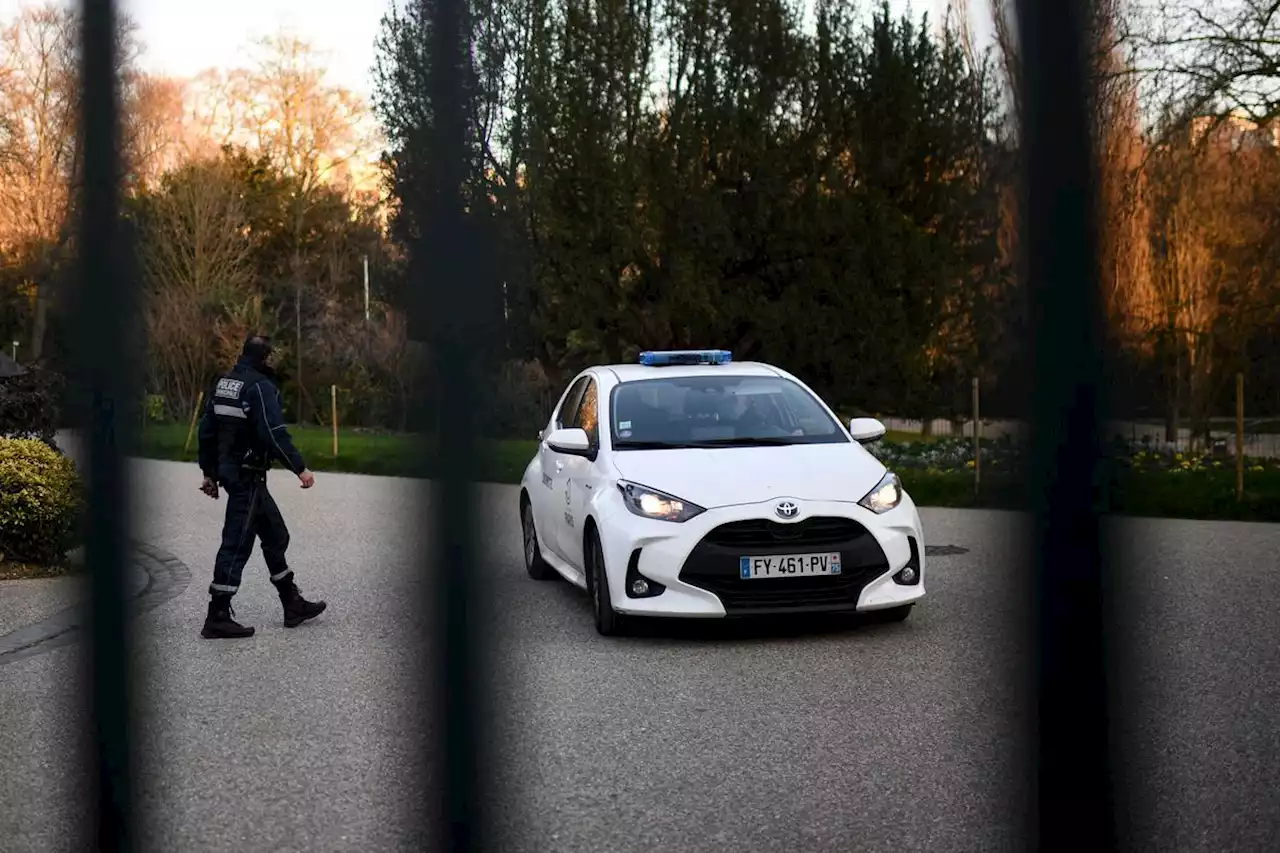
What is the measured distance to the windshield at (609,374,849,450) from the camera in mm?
8672

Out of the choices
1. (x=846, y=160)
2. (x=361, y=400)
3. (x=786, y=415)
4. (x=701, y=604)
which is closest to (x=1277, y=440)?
(x=846, y=160)

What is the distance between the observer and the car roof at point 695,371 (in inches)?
358

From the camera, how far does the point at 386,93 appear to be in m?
1.24

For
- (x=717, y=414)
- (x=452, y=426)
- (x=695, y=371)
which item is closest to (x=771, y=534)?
(x=717, y=414)

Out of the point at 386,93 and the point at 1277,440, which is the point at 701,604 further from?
the point at 1277,440

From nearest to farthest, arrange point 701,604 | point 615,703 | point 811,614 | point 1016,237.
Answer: point 1016,237, point 615,703, point 701,604, point 811,614

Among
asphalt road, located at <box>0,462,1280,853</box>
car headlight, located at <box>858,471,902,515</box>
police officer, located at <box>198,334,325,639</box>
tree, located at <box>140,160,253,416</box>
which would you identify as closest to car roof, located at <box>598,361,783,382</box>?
car headlight, located at <box>858,471,902,515</box>

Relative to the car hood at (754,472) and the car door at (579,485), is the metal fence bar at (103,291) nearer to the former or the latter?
the car hood at (754,472)

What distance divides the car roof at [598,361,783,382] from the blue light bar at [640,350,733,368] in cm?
8

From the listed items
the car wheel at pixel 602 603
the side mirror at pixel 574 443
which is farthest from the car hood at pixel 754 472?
the car wheel at pixel 602 603

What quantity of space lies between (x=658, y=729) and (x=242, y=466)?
11.2 ft

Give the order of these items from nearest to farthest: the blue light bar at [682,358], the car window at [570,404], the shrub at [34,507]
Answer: the blue light bar at [682,358] < the car window at [570,404] < the shrub at [34,507]

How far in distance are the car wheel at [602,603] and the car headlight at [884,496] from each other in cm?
136

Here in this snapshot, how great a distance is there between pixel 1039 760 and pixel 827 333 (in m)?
22.8
